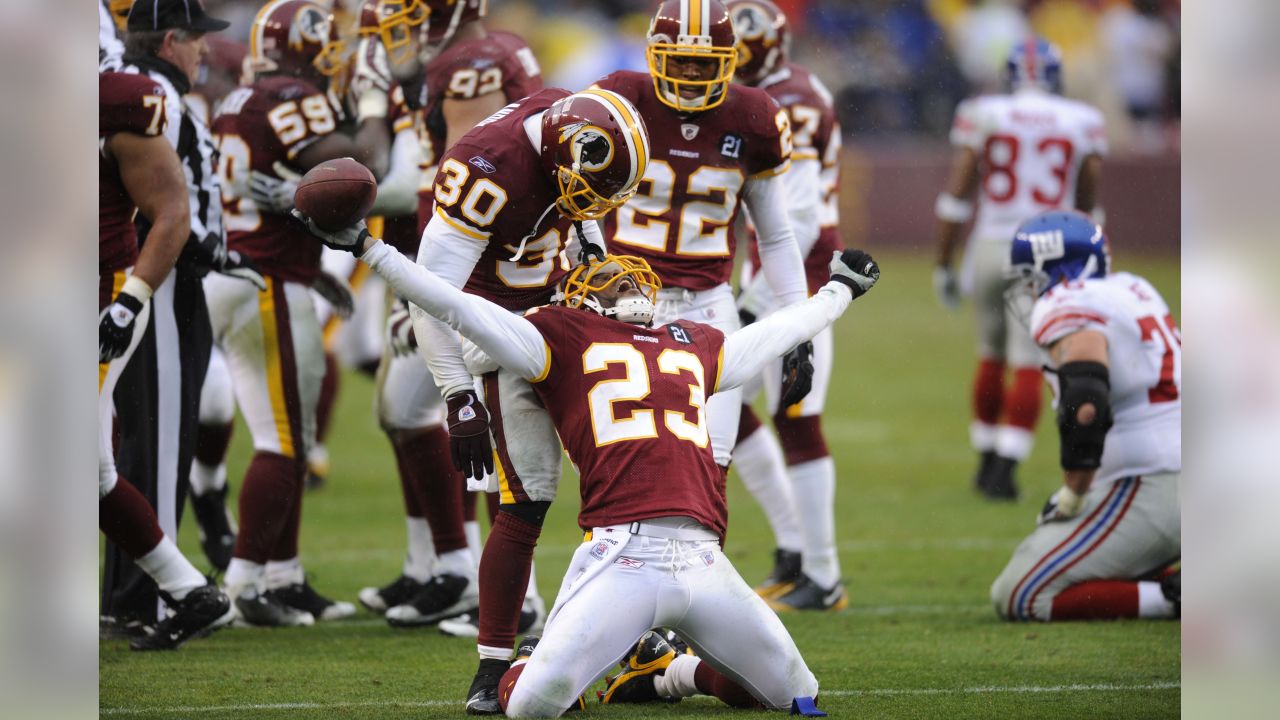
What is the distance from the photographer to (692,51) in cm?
485

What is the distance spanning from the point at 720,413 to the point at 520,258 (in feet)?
2.72

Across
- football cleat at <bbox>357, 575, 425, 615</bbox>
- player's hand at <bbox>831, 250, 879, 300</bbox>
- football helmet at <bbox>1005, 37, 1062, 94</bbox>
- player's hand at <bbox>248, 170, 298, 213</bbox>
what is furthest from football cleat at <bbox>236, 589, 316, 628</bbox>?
Answer: football helmet at <bbox>1005, 37, 1062, 94</bbox>

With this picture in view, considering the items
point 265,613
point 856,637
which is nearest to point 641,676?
point 856,637

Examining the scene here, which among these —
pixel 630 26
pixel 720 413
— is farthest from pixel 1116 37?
pixel 720 413

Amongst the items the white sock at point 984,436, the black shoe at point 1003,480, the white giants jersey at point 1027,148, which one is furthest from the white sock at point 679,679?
the white giants jersey at point 1027,148

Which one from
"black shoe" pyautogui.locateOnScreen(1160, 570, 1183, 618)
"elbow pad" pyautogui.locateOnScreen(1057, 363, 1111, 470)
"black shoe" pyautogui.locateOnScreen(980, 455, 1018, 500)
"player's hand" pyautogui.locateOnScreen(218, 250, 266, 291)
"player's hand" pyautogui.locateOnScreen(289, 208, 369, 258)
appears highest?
"player's hand" pyautogui.locateOnScreen(289, 208, 369, 258)

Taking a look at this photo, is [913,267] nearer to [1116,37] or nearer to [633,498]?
[1116,37]

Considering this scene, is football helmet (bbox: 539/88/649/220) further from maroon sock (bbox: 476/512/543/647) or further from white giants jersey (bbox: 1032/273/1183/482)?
white giants jersey (bbox: 1032/273/1183/482)

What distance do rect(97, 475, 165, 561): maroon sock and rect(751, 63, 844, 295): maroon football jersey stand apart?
7.68 ft

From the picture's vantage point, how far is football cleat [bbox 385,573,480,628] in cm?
573

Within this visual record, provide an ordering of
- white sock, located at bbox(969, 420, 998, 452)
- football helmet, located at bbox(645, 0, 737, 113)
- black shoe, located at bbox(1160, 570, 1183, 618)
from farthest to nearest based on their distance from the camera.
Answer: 1. white sock, located at bbox(969, 420, 998, 452)
2. black shoe, located at bbox(1160, 570, 1183, 618)
3. football helmet, located at bbox(645, 0, 737, 113)

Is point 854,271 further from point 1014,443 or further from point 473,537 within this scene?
point 1014,443

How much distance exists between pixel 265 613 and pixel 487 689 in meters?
1.68
